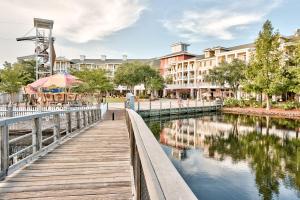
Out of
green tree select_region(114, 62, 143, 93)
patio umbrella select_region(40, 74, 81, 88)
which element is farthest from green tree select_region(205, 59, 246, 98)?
patio umbrella select_region(40, 74, 81, 88)

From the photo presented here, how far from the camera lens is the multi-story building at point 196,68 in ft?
221

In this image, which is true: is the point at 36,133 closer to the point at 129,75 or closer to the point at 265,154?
Result: the point at 265,154

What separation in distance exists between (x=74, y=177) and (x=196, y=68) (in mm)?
75148

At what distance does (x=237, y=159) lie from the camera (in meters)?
18.2

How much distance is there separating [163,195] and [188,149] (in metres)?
20.8

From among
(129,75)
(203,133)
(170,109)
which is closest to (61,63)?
(129,75)

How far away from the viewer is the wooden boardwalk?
186 inches

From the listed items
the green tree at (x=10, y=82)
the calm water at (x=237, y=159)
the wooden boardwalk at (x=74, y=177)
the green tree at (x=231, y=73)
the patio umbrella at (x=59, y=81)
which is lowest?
the calm water at (x=237, y=159)

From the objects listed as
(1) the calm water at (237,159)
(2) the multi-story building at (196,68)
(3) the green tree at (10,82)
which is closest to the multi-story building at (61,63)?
(2) the multi-story building at (196,68)

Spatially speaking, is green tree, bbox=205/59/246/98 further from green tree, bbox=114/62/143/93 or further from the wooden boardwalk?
the wooden boardwalk

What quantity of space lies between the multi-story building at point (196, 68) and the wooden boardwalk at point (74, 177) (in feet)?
190

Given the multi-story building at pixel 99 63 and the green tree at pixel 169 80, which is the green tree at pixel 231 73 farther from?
the multi-story building at pixel 99 63

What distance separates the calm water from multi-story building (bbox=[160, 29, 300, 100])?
119 feet

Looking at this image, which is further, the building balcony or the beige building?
the building balcony
